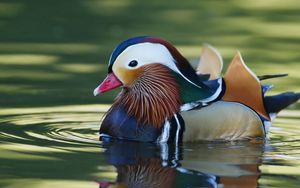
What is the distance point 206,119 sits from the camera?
8562 mm

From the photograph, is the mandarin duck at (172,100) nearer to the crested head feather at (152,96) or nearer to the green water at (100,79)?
the crested head feather at (152,96)

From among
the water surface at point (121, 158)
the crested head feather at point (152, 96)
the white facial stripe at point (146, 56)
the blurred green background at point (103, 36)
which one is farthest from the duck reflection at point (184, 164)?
the blurred green background at point (103, 36)

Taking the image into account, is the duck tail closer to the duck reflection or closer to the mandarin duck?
the mandarin duck

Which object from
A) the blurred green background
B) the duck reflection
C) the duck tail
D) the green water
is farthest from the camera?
Answer: the blurred green background

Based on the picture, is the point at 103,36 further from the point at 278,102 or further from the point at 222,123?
the point at 222,123

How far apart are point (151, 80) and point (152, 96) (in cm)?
12

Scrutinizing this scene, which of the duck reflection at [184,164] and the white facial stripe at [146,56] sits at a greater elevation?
the white facial stripe at [146,56]

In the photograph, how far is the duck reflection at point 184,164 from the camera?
723 cm

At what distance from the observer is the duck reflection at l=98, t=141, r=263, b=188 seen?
23.7 feet

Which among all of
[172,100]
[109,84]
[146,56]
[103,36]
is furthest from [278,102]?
[103,36]

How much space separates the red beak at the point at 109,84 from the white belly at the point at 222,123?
0.51 meters

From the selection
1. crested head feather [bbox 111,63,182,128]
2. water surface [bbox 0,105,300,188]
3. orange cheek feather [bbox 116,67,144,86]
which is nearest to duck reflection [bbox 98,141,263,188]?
water surface [bbox 0,105,300,188]

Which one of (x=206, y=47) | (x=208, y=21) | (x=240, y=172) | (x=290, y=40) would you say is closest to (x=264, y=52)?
(x=290, y=40)

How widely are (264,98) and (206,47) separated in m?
0.69
